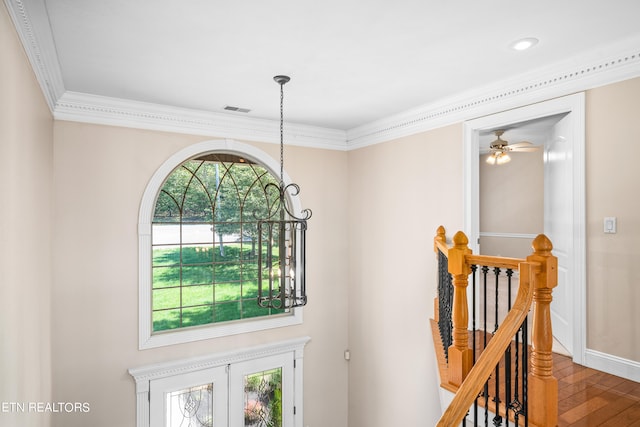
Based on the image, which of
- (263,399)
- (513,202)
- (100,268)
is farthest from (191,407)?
(513,202)

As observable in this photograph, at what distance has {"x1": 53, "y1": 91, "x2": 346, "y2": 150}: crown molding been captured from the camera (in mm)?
3492

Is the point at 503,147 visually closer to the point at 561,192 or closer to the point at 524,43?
the point at 561,192

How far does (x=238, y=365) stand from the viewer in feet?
14.2

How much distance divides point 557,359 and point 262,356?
3.02 m

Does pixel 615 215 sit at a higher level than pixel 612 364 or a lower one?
higher

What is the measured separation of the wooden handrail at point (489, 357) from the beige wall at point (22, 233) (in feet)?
6.59

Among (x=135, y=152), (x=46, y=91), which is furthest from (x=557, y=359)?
(x=46, y=91)

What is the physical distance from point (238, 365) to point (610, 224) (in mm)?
3794

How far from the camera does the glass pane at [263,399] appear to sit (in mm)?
4480

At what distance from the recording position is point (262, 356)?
4477 mm

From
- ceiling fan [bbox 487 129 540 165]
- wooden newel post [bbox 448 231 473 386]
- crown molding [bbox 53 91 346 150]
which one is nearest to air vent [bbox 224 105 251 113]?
crown molding [bbox 53 91 346 150]

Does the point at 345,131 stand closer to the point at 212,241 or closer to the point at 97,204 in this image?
the point at 212,241

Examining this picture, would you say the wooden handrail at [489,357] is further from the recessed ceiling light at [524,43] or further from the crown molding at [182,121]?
the crown molding at [182,121]

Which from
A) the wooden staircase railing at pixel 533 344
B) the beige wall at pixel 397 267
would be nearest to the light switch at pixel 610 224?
the wooden staircase railing at pixel 533 344
